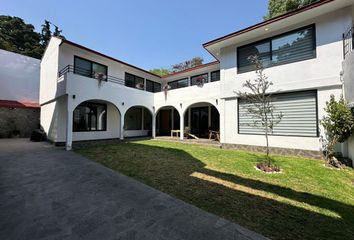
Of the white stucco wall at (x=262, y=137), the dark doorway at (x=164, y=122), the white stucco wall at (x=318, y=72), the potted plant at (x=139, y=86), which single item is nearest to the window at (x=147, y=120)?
the dark doorway at (x=164, y=122)

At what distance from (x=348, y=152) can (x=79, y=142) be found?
13829 millimetres

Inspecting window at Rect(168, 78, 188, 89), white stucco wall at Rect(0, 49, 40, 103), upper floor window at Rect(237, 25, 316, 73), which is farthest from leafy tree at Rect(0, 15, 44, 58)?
upper floor window at Rect(237, 25, 316, 73)

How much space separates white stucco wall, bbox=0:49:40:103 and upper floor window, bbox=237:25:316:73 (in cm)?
2202

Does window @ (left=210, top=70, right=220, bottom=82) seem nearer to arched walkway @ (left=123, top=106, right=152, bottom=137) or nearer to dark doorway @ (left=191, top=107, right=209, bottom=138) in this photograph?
dark doorway @ (left=191, top=107, right=209, bottom=138)

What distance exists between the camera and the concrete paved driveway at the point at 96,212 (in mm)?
2547

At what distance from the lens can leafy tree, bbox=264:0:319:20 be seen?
A: 16203mm

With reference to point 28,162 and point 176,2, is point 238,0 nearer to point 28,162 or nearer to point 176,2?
point 176,2

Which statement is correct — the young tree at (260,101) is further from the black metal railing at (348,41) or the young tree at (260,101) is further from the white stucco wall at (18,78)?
the white stucco wall at (18,78)

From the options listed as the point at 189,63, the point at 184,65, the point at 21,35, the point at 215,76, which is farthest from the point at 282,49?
the point at 21,35

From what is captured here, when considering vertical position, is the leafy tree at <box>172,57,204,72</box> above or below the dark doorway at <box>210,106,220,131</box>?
above

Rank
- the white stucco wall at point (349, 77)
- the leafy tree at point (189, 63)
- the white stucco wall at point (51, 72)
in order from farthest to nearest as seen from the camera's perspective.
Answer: the leafy tree at point (189, 63)
the white stucco wall at point (51, 72)
the white stucco wall at point (349, 77)

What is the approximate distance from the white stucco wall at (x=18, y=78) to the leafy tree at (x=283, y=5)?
90.8ft

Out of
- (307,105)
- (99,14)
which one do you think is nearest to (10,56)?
(99,14)

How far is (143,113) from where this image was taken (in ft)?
54.5
